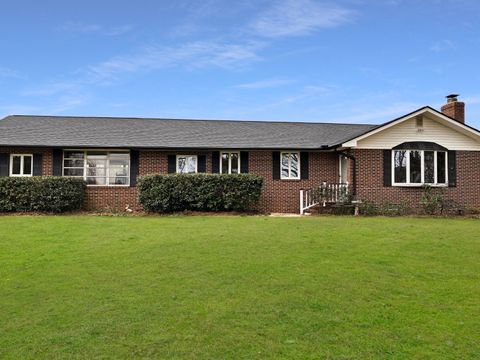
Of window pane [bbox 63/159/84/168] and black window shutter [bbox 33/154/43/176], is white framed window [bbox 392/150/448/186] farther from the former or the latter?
black window shutter [bbox 33/154/43/176]

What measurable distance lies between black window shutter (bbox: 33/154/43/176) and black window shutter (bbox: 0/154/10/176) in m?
0.98

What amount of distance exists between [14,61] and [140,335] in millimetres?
22283

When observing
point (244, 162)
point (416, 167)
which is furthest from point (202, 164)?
point (416, 167)

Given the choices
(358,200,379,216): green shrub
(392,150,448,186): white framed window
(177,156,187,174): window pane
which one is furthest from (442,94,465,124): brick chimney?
(177,156,187,174): window pane

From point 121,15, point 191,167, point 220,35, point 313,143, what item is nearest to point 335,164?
point 313,143

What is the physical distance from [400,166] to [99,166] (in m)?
12.6

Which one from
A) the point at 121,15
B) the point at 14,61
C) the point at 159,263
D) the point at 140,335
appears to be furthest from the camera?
the point at 14,61

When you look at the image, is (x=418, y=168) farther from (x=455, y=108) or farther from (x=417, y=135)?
(x=455, y=108)

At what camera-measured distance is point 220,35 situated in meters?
19.9

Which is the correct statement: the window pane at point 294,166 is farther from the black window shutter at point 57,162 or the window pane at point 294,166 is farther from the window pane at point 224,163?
the black window shutter at point 57,162

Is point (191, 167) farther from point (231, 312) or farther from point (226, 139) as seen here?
point (231, 312)

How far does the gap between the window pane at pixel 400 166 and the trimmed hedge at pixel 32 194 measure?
515 inches

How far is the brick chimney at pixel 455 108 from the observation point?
1991 cm

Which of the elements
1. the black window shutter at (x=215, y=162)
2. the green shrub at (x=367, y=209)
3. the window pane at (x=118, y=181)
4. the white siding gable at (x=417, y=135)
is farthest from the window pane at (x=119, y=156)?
the green shrub at (x=367, y=209)
